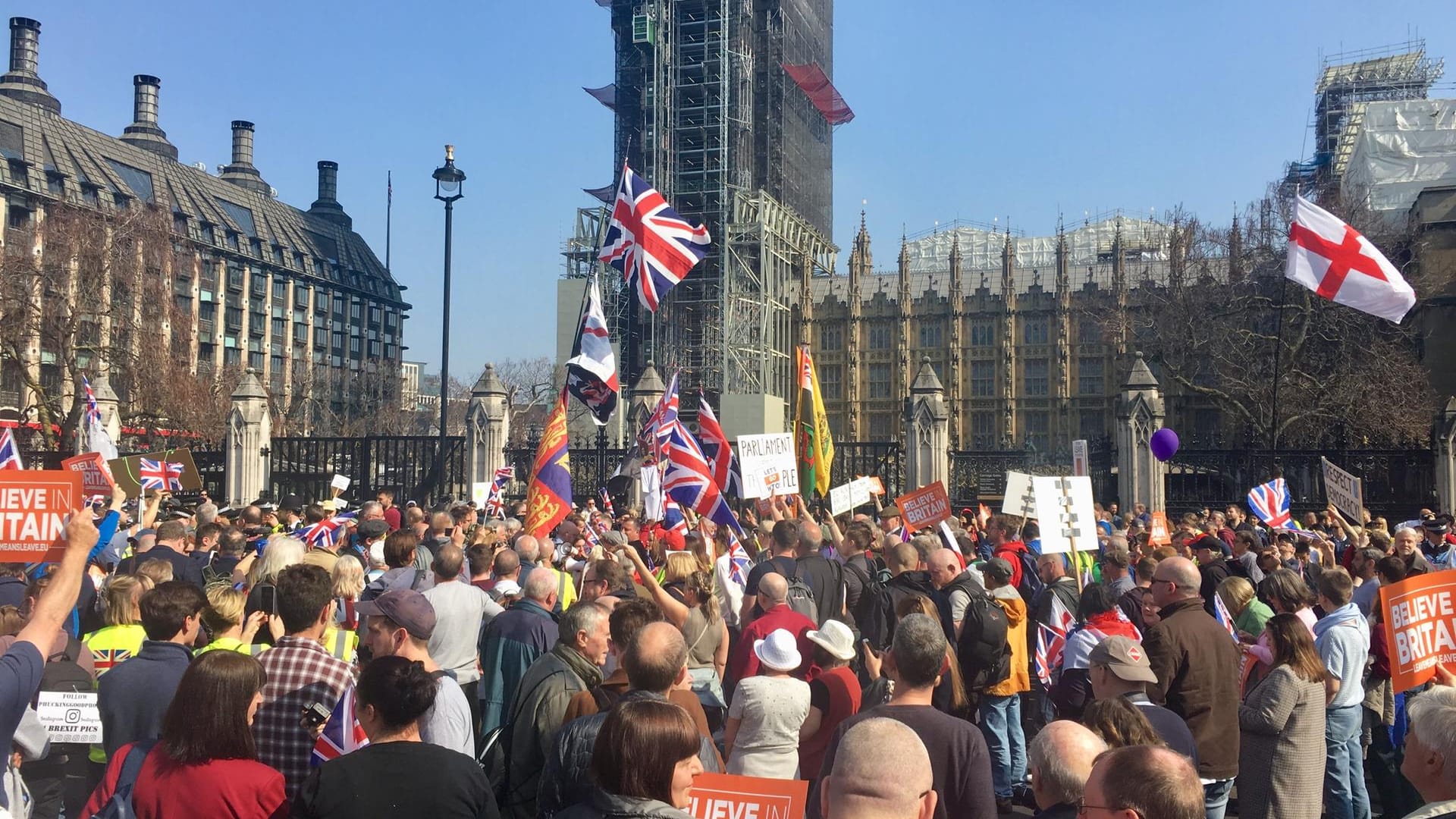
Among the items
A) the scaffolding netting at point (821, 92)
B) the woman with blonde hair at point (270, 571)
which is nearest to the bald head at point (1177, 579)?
the woman with blonde hair at point (270, 571)

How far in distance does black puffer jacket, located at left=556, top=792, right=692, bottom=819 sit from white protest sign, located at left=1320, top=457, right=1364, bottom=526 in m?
12.0

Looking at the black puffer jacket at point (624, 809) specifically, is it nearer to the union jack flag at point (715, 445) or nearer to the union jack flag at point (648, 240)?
the union jack flag at point (715, 445)

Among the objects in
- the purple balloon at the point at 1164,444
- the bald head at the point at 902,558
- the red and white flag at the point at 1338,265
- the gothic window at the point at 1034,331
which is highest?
the gothic window at the point at 1034,331

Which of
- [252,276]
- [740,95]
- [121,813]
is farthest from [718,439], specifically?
[252,276]

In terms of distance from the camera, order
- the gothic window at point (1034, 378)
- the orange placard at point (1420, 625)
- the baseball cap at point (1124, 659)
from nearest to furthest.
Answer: the baseball cap at point (1124, 659) → the orange placard at point (1420, 625) → the gothic window at point (1034, 378)

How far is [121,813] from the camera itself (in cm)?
368

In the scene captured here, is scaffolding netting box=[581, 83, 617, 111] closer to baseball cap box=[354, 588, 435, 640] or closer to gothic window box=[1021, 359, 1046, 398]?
gothic window box=[1021, 359, 1046, 398]

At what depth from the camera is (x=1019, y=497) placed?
35.8 ft

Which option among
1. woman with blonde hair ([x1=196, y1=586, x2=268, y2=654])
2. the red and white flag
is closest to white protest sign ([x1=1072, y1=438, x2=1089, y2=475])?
the red and white flag

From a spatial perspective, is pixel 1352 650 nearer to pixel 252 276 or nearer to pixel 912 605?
pixel 912 605

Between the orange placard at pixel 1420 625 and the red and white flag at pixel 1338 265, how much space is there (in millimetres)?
8027

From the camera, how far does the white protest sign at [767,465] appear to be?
12.7m

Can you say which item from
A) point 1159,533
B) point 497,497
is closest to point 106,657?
point 1159,533

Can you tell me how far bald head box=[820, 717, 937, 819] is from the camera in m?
3.01
